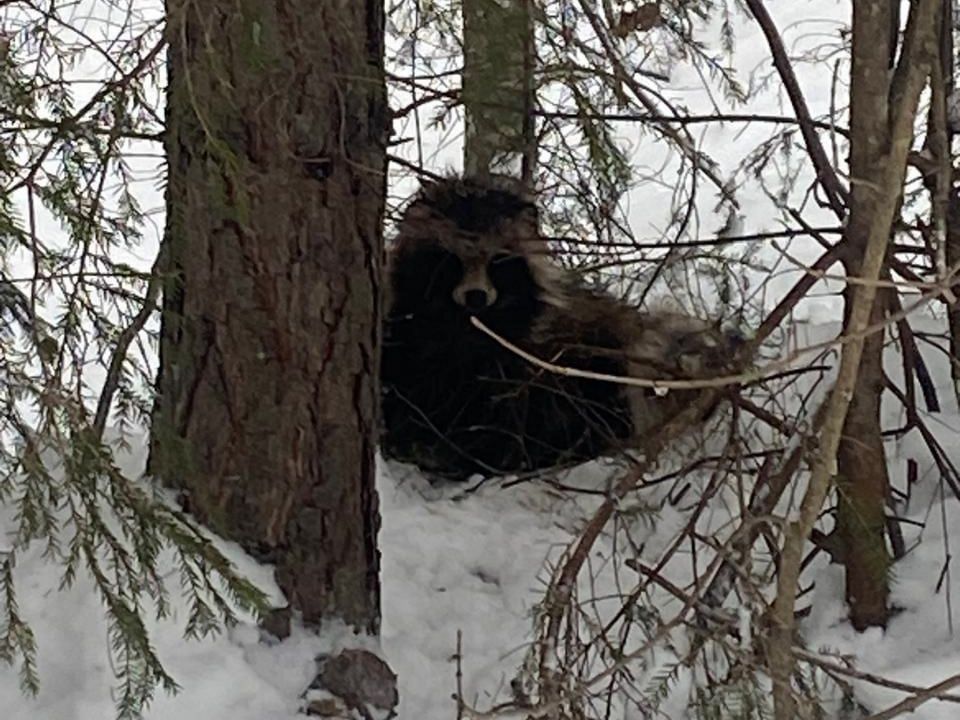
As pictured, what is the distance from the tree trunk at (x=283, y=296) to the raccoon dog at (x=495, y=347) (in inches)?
30.4

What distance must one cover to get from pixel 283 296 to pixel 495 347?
113 cm

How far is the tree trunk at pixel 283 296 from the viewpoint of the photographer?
116 inches

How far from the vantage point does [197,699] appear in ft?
9.44

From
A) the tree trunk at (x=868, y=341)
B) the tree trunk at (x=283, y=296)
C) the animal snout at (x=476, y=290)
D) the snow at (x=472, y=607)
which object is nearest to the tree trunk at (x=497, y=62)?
the tree trunk at (x=283, y=296)

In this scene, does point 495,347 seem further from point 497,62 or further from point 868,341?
point 497,62

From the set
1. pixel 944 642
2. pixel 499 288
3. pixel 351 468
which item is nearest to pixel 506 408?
pixel 499 288

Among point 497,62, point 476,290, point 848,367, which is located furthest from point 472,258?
point 848,367

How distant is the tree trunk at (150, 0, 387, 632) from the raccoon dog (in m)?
0.77

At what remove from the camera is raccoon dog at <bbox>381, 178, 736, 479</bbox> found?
3941 mm

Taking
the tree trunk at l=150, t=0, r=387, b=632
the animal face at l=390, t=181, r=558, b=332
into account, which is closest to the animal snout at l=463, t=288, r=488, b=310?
the animal face at l=390, t=181, r=558, b=332

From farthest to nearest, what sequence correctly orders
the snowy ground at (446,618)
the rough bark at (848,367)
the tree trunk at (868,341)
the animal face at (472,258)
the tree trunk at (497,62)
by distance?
the animal face at (472,258)
the tree trunk at (868,341)
the snowy ground at (446,618)
the tree trunk at (497,62)
the rough bark at (848,367)

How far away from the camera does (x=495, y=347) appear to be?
13.4 ft

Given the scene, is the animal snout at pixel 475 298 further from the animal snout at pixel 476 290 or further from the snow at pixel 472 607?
the snow at pixel 472 607

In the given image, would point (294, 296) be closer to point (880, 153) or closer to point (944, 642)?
point (880, 153)
